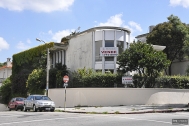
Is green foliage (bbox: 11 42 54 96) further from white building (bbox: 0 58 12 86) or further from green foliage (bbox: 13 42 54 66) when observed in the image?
white building (bbox: 0 58 12 86)

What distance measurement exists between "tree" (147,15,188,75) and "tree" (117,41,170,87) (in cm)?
1184

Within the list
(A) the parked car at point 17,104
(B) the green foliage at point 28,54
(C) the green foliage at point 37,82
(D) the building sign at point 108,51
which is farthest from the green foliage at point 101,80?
(B) the green foliage at point 28,54

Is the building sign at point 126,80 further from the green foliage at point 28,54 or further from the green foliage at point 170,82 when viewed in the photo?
the green foliage at point 28,54

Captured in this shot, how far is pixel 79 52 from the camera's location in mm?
36281

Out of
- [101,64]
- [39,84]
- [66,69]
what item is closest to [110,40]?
[101,64]

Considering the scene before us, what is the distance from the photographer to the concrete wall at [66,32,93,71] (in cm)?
3453

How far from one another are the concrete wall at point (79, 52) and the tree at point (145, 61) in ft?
21.3

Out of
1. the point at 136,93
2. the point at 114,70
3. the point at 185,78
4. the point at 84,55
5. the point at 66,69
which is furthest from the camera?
the point at 66,69

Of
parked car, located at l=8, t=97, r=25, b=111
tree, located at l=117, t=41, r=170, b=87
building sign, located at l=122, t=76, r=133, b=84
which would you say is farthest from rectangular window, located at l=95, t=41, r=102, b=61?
parked car, located at l=8, t=97, r=25, b=111

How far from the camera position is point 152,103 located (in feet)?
90.8

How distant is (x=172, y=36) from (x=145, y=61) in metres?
14.3

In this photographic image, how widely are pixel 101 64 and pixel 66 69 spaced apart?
6.54m

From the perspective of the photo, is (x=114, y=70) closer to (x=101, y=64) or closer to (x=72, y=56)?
(x=101, y=64)

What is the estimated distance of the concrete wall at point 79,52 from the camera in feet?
113
